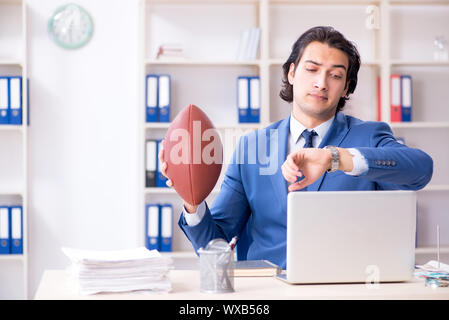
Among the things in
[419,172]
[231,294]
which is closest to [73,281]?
[231,294]

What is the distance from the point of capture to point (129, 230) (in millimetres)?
3879

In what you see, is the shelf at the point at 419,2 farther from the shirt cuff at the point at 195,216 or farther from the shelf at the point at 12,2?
the shirt cuff at the point at 195,216

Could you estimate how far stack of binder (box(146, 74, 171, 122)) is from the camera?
363 cm

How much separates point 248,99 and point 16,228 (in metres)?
1.56

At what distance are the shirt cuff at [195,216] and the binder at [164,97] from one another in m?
2.01

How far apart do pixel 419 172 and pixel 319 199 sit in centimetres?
52

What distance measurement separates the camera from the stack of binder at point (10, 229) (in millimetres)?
3605

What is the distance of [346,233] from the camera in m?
1.34

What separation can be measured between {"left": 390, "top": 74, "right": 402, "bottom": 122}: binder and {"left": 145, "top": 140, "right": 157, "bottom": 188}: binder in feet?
4.73

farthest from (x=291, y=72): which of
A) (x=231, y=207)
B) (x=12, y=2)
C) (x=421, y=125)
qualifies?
(x=12, y=2)

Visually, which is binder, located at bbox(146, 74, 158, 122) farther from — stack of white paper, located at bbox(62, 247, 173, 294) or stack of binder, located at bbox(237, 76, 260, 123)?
stack of white paper, located at bbox(62, 247, 173, 294)

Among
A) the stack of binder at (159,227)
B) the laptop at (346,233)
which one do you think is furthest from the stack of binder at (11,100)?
the laptop at (346,233)

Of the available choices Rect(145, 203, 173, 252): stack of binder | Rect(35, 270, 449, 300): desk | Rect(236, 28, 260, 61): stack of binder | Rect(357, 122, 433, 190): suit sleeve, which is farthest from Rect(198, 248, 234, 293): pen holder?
Rect(236, 28, 260, 61): stack of binder
